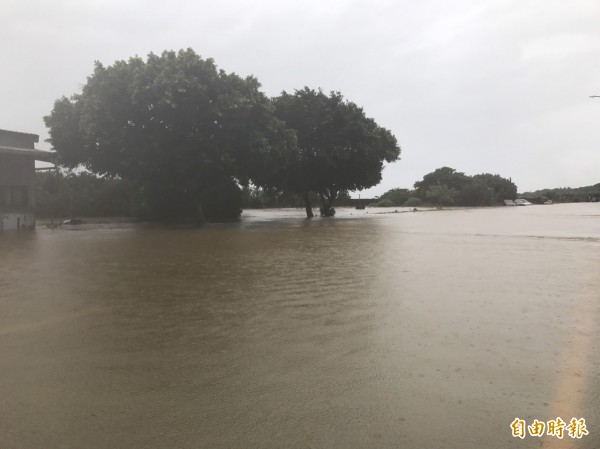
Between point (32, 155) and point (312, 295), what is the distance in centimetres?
2372

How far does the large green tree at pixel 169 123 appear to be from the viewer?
24406 millimetres

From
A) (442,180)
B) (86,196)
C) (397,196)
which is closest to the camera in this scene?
(86,196)

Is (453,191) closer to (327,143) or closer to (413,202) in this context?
(413,202)

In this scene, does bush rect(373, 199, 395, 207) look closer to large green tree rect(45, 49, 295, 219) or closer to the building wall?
large green tree rect(45, 49, 295, 219)

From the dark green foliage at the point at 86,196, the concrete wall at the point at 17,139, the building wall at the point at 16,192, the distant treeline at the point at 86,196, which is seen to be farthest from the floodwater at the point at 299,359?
the dark green foliage at the point at 86,196

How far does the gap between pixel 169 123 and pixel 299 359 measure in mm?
23123

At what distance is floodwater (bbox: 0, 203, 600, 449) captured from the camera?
2957mm

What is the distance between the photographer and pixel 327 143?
35.8 meters

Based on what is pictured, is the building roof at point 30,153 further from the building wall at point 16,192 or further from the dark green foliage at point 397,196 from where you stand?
the dark green foliage at point 397,196

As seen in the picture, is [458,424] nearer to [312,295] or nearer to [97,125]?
[312,295]

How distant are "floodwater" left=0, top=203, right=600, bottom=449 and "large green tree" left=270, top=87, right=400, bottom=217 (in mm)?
26832

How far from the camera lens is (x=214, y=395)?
344 centimetres

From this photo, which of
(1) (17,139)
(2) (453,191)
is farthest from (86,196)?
(2) (453,191)

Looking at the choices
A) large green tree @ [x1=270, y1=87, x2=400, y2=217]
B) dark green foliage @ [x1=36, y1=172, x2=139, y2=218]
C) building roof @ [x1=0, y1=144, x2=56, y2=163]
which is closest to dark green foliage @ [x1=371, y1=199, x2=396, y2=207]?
large green tree @ [x1=270, y1=87, x2=400, y2=217]
